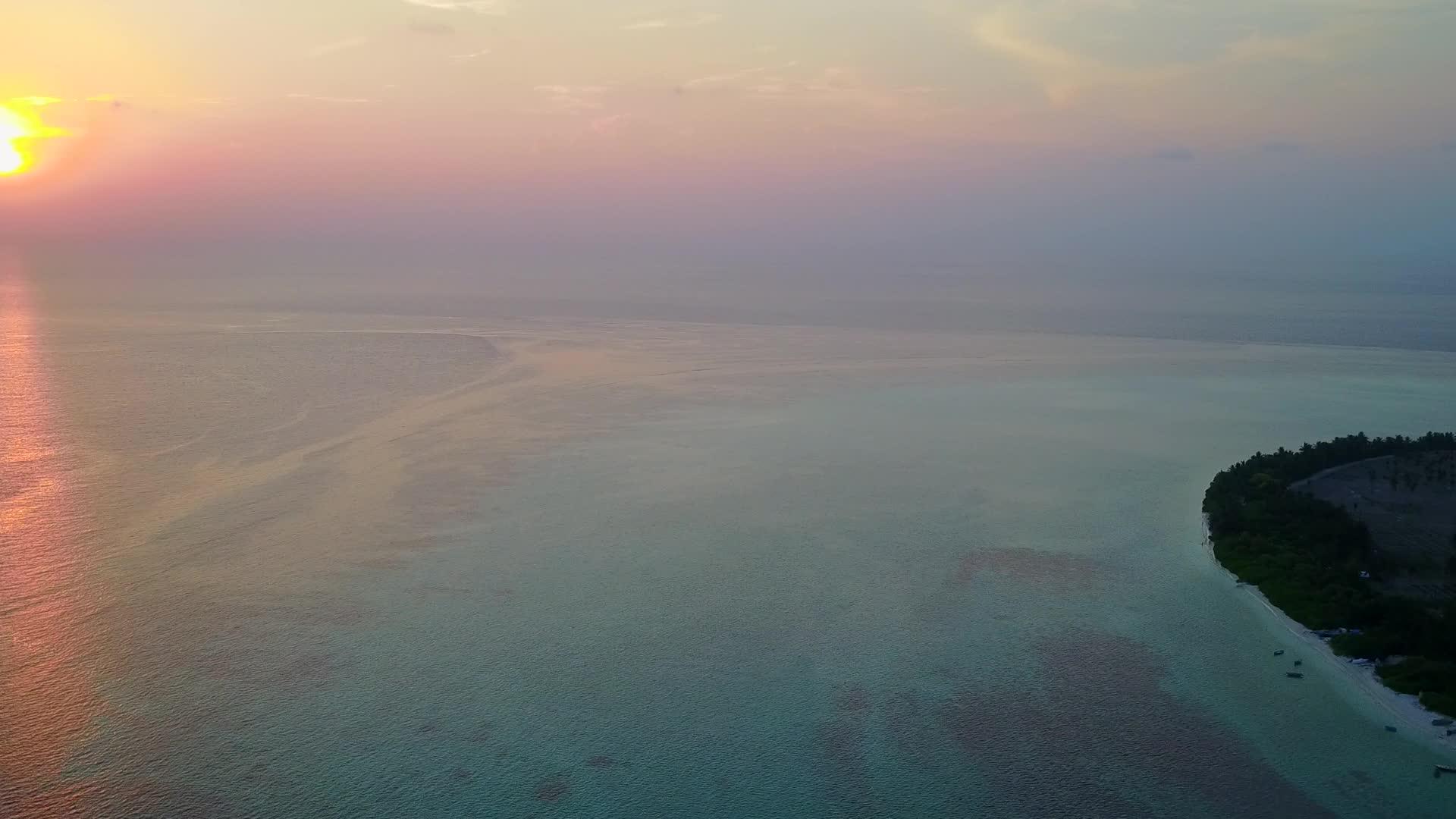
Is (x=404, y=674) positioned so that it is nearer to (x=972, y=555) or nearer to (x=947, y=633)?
(x=947, y=633)

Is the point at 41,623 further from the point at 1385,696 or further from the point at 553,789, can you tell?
the point at 1385,696

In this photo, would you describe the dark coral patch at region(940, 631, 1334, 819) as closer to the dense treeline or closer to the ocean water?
the ocean water

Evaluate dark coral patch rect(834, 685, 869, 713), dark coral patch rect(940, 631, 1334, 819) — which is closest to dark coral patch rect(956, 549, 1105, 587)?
dark coral patch rect(940, 631, 1334, 819)

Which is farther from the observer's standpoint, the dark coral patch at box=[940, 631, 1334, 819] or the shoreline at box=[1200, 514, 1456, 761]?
the shoreline at box=[1200, 514, 1456, 761]

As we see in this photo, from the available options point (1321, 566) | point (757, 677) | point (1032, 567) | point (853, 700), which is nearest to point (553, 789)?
point (757, 677)

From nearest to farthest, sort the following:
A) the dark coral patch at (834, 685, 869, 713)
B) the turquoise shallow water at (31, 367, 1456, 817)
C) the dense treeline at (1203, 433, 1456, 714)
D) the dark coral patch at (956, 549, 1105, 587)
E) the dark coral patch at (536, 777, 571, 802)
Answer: the dark coral patch at (536, 777, 571, 802)
the turquoise shallow water at (31, 367, 1456, 817)
the dark coral patch at (834, 685, 869, 713)
the dense treeline at (1203, 433, 1456, 714)
the dark coral patch at (956, 549, 1105, 587)

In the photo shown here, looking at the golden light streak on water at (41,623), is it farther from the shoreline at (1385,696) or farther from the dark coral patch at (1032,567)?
the shoreline at (1385,696)
